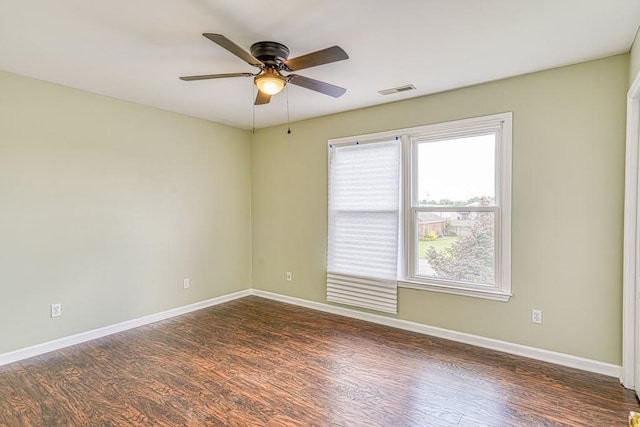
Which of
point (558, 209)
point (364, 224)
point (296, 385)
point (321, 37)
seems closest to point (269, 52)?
point (321, 37)

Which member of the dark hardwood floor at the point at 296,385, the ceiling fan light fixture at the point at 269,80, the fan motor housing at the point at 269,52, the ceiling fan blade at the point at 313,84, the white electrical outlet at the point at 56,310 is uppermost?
the fan motor housing at the point at 269,52

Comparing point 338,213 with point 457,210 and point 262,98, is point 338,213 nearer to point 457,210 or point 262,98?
point 457,210

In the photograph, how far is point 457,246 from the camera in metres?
3.54

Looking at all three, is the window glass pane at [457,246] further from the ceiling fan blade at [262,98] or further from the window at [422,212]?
the ceiling fan blade at [262,98]

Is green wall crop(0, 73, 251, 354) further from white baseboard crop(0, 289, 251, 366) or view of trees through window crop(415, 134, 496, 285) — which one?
view of trees through window crop(415, 134, 496, 285)

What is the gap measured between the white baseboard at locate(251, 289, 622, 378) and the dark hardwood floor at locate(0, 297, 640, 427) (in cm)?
9

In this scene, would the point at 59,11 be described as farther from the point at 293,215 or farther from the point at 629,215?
the point at 629,215

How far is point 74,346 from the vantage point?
11.0 ft

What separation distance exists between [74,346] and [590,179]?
16.7 feet

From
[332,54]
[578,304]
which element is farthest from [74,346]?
[578,304]

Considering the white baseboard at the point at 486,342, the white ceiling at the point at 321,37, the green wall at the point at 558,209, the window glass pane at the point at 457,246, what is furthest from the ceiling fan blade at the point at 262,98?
the white baseboard at the point at 486,342

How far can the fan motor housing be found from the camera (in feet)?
7.89

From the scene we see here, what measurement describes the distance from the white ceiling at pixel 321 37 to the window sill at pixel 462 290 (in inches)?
81.8

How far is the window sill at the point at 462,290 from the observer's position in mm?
3225
